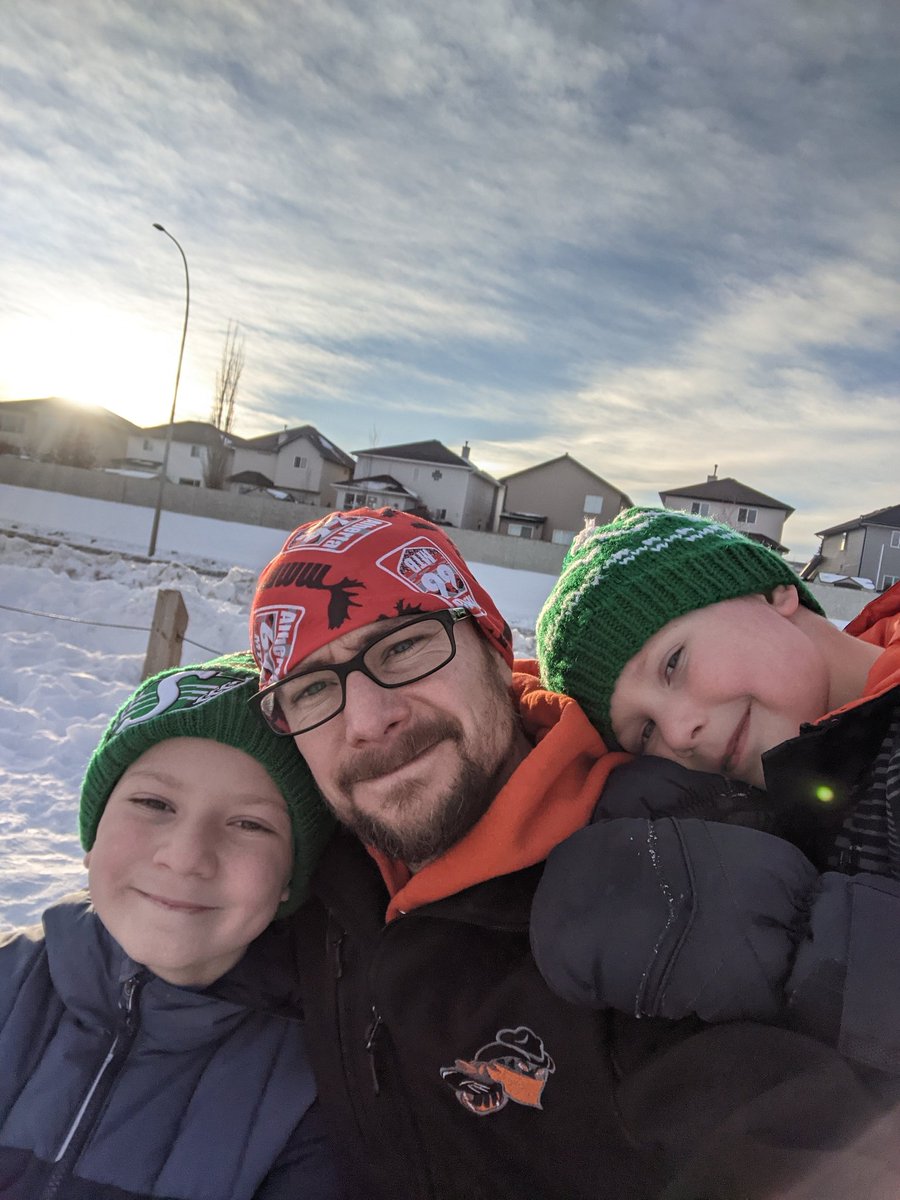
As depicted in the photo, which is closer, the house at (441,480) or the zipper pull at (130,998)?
the zipper pull at (130,998)

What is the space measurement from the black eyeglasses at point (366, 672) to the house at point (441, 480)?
4351 centimetres

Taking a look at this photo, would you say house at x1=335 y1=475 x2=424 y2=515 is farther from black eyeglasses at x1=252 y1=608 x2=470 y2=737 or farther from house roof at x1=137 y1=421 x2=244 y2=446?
black eyeglasses at x1=252 y1=608 x2=470 y2=737

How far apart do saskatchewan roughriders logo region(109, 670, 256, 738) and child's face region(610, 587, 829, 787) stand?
1.05 meters

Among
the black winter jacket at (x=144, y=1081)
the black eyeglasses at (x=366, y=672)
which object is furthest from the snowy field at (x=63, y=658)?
the black eyeglasses at (x=366, y=672)

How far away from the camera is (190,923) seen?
1.81m

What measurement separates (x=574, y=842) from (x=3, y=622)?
886 centimetres

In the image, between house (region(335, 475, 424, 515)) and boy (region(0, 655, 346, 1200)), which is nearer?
boy (region(0, 655, 346, 1200))

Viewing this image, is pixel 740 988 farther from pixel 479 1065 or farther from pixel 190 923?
pixel 190 923

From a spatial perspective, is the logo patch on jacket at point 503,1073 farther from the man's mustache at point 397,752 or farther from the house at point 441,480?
the house at point 441,480

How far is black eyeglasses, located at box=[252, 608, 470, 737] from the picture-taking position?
6.21 ft

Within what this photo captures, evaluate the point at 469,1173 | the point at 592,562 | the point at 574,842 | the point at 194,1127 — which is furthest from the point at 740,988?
the point at 194,1127

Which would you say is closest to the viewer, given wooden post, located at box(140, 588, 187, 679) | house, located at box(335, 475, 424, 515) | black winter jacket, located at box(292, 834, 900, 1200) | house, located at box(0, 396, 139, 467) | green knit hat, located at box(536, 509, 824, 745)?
black winter jacket, located at box(292, 834, 900, 1200)

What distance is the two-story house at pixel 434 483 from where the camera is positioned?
47250 mm

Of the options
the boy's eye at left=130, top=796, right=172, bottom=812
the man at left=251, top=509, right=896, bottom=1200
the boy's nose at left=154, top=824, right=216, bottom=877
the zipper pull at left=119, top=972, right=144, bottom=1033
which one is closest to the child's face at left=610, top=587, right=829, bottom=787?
the man at left=251, top=509, right=896, bottom=1200
